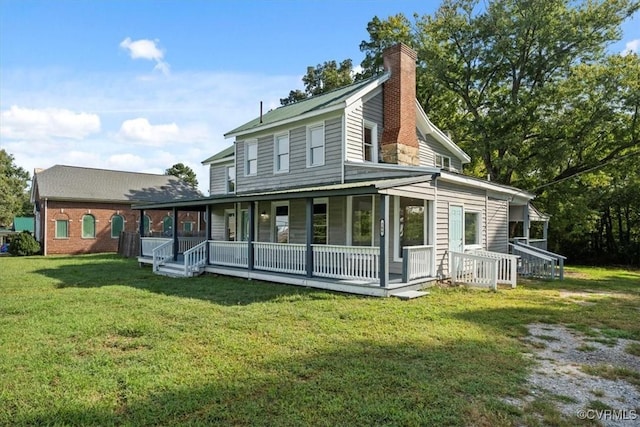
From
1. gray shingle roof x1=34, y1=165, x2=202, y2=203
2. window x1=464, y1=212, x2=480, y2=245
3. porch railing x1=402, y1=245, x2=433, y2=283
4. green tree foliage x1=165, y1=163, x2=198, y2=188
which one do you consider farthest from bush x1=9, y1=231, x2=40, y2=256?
green tree foliage x1=165, y1=163, x2=198, y2=188

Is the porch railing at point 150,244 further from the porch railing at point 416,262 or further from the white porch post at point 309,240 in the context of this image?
the porch railing at point 416,262

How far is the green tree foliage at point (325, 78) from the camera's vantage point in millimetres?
28250

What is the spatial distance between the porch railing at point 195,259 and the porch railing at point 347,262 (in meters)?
5.14

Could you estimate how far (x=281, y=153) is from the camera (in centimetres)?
1404

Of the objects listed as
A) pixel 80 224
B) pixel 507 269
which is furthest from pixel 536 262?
pixel 80 224

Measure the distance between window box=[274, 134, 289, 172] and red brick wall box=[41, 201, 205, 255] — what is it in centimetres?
1361

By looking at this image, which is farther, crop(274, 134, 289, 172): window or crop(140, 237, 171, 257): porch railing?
crop(140, 237, 171, 257): porch railing

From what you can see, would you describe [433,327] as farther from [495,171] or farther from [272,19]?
[495,171]

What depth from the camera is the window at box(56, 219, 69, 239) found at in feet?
79.1

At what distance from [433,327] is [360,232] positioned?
549 cm

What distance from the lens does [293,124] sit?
13430mm

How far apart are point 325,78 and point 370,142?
18.1 metres

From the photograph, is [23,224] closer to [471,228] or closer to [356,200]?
[356,200]

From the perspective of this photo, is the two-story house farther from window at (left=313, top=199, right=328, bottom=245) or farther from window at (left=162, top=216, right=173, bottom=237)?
window at (left=162, top=216, right=173, bottom=237)
